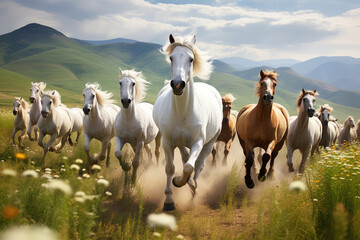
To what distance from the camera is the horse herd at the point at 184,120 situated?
16.0ft

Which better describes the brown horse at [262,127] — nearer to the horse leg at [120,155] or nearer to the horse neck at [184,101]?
the horse neck at [184,101]

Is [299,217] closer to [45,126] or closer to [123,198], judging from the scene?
[123,198]

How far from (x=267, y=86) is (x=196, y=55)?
6.46 feet

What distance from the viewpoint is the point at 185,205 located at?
5812mm

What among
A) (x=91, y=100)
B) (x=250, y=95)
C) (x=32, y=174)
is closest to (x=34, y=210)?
(x=32, y=174)

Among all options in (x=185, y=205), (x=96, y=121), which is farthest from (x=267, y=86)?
(x=96, y=121)

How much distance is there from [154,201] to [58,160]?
4.07 metres

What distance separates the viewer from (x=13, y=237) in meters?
1.18

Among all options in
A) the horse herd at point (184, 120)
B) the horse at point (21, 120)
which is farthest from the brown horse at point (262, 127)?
the horse at point (21, 120)

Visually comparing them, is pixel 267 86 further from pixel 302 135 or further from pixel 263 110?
pixel 302 135

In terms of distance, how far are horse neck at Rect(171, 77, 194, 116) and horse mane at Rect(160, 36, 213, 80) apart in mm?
374

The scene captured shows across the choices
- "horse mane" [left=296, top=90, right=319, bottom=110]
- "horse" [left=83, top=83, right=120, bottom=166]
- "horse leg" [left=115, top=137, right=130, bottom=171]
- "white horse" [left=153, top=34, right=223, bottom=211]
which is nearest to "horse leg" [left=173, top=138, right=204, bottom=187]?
"white horse" [left=153, top=34, right=223, bottom=211]

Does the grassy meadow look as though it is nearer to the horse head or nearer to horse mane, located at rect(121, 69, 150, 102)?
the horse head

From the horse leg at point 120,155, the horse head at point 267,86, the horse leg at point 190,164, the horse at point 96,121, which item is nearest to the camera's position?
the horse leg at point 190,164
